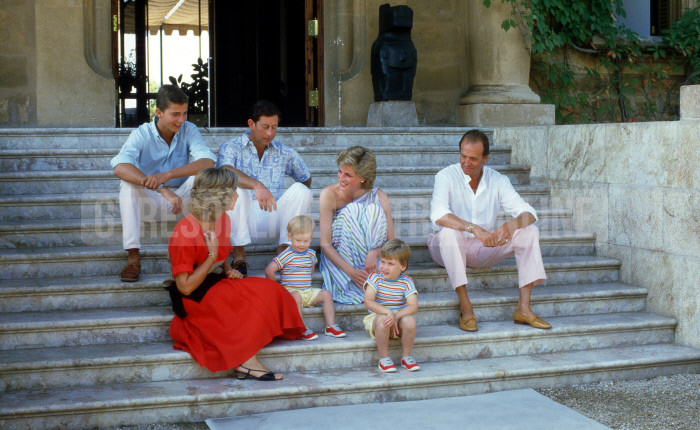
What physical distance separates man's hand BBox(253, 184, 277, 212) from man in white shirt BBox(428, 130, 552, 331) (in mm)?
985

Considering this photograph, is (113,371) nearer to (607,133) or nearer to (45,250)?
(45,250)

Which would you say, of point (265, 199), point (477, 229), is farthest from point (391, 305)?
point (265, 199)

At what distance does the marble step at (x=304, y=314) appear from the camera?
13.4ft

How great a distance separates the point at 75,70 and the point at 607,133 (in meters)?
4.98

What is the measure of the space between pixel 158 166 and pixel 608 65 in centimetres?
607

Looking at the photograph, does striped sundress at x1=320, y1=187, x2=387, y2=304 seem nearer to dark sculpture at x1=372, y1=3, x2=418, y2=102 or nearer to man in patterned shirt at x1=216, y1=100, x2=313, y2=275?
man in patterned shirt at x1=216, y1=100, x2=313, y2=275

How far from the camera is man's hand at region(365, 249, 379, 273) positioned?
15.0 feet

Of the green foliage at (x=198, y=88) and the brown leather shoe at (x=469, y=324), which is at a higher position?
the green foliage at (x=198, y=88)

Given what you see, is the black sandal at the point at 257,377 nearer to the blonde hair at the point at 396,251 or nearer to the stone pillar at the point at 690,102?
the blonde hair at the point at 396,251

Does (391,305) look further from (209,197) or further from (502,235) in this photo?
(209,197)

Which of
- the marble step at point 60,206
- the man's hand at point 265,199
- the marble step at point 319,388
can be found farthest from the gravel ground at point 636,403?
the marble step at point 60,206

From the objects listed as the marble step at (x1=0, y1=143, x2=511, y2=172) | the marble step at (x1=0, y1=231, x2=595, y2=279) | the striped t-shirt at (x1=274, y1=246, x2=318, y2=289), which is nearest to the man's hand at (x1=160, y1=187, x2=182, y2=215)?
the marble step at (x1=0, y1=231, x2=595, y2=279)

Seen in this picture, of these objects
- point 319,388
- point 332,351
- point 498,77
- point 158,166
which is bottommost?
point 319,388

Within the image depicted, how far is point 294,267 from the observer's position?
4.45m
